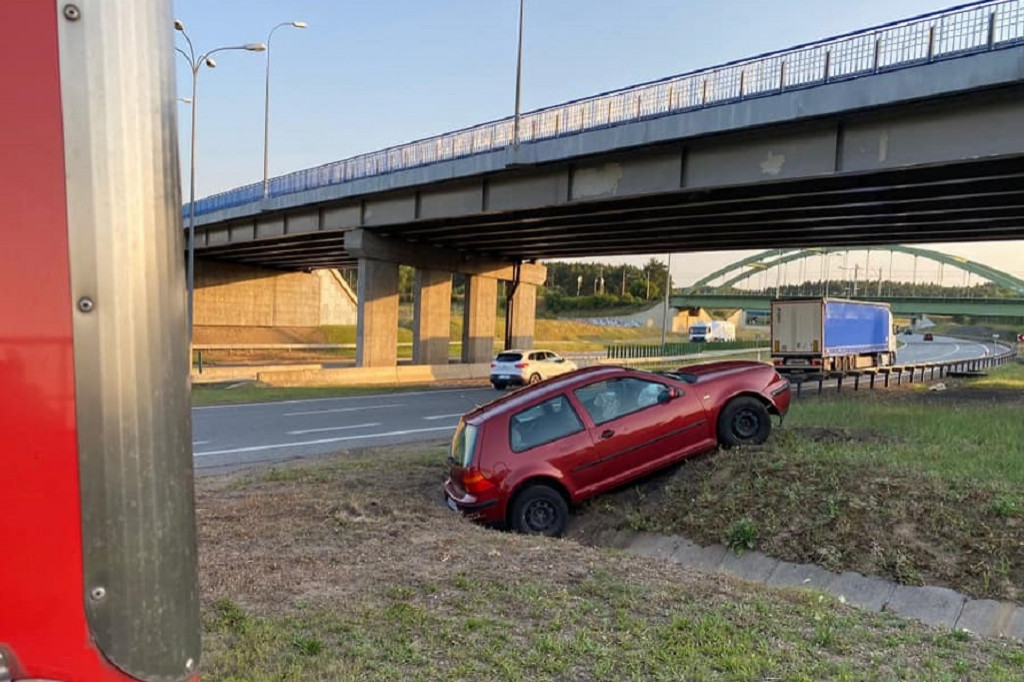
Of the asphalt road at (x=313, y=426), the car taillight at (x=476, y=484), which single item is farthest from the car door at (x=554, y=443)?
the asphalt road at (x=313, y=426)

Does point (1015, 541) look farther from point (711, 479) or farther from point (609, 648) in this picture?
point (609, 648)

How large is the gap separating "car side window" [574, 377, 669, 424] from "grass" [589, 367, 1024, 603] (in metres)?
0.91

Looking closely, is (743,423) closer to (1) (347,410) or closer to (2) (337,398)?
(1) (347,410)

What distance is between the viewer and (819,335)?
28781 mm

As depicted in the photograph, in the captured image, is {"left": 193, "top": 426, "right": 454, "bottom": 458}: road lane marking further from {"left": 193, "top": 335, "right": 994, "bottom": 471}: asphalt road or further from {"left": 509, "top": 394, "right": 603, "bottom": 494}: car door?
{"left": 509, "top": 394, "right": 603, "bottom": 494}: car door

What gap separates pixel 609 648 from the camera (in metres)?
3.91

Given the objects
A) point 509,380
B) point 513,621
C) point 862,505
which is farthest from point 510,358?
point 513,621

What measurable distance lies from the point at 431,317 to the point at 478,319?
3.65 m

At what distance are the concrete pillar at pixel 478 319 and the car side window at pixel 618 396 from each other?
3200cm

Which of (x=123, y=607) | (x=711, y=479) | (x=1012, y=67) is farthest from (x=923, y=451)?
(x=123, y=607)

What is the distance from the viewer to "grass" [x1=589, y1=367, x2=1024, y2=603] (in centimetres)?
579

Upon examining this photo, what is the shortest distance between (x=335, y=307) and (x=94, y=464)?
7681 cm

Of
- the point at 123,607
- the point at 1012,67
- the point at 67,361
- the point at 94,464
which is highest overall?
the point at 1012,67

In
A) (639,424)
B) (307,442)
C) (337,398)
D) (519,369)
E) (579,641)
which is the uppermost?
(639,424)
